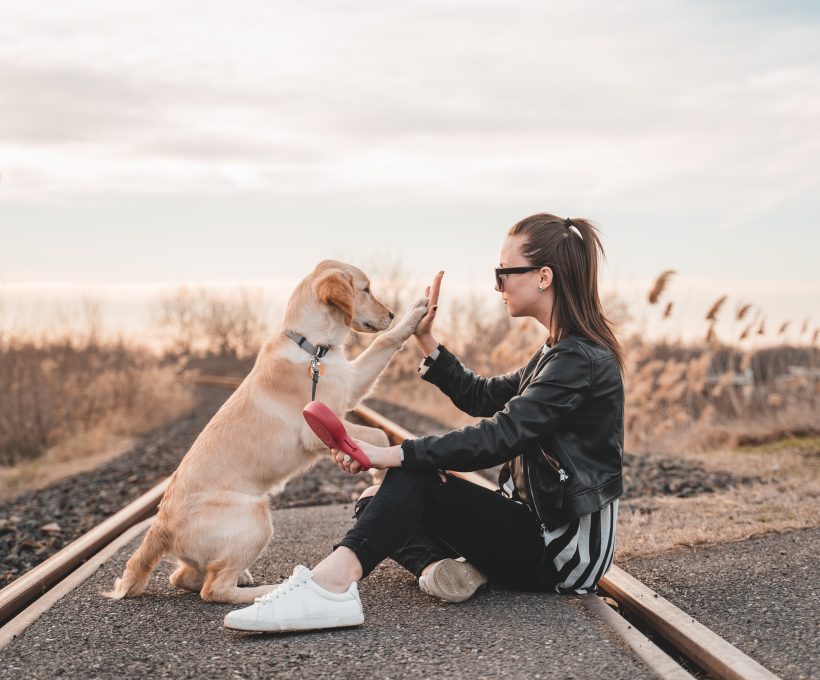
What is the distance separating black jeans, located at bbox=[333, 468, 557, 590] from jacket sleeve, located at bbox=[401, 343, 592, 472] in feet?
0.49

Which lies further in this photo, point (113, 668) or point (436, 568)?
point (436, 568)

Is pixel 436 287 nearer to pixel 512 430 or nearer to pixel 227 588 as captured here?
pixel 512 430

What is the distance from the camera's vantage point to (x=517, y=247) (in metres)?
3.91

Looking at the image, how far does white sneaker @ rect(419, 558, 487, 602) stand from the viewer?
3816 millimetres

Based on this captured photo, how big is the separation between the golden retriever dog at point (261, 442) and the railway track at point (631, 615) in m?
0.50

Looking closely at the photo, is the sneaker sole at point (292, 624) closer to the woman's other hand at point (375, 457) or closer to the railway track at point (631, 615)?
the woman's other hand at point (375, 457)

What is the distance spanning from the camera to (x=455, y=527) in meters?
3.78

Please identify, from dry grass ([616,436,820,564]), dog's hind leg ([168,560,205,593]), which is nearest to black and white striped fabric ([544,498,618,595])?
dry grass ([616,436,820,564])

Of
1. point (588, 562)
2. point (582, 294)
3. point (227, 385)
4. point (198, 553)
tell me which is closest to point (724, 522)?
point (588, 562)

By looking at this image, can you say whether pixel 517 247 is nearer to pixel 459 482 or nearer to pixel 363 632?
pixel 459 482

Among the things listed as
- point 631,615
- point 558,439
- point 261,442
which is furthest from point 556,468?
point 261,442

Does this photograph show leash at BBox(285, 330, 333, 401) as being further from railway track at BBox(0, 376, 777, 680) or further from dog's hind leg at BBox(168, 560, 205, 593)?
railway track at BBox(0, 376, 777, 680)

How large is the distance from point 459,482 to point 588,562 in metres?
0.67

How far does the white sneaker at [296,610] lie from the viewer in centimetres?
340
